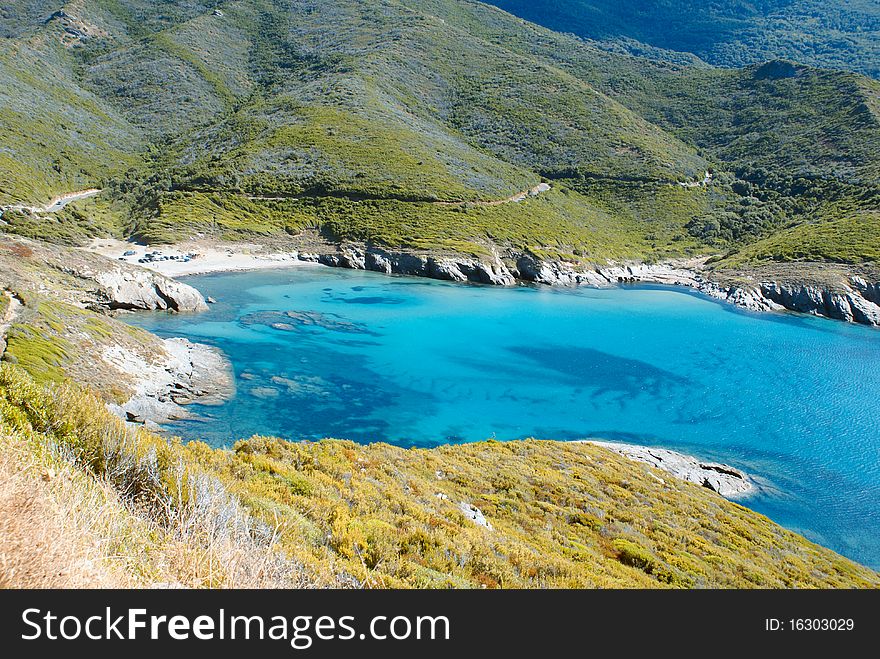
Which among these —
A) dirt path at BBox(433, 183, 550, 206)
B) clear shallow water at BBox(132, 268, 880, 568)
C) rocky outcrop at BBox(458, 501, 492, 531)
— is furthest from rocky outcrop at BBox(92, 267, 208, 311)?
dirt path at BBox(433, 183, 550, 206)

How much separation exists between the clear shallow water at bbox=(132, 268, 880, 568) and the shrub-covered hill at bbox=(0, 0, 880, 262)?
21412 mm

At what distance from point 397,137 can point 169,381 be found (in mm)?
69401

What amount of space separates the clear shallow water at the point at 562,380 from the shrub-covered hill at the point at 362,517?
17.9 feet

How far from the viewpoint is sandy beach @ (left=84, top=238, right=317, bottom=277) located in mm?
49125

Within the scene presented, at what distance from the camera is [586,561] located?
32.7 ft

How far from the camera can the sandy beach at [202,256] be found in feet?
161

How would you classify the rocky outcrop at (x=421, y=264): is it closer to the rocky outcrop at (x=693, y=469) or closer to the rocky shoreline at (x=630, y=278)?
the rocky shoreline at (x=630, y=278)

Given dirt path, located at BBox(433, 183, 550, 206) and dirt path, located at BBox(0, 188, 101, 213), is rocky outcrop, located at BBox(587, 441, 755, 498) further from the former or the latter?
dirt path, located at BBox(0, 188, 101, 213)

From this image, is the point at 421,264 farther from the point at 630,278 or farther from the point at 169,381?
the point at 169,381

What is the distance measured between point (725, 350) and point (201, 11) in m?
170

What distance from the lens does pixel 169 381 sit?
22.3 metres

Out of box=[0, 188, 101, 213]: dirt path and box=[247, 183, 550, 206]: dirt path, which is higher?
box=[247, 183, 550, 206]: dirt path

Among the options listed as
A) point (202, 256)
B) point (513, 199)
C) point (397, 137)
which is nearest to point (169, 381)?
point (202, 256)

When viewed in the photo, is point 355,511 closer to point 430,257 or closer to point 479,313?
point 479,313
